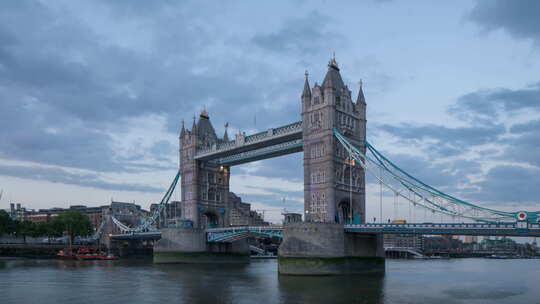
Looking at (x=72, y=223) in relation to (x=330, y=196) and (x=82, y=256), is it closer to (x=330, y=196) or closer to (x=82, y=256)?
(x=82, y=256)

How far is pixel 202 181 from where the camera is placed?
8525 cm

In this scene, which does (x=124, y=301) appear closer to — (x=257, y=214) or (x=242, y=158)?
(x=242, y=158)

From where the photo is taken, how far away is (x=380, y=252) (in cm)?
5956

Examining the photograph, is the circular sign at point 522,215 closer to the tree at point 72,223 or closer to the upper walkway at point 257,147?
the upper walkway at point 257,147

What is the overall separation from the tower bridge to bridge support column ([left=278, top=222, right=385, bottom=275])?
0.10m

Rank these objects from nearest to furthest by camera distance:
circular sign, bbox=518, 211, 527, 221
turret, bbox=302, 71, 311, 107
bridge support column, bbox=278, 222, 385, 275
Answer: circular sign, bbox=518, 211, 527, 221 → bridge support column, bbox=278, 222, 385, 275 → turret, bbox=302, 71, 311, 107

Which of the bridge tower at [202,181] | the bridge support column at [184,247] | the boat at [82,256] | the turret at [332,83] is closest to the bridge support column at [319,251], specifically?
the turret at [332,83]

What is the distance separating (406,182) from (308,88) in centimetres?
1719

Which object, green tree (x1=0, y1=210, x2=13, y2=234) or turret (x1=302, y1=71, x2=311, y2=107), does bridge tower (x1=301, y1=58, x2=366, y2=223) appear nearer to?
turret (x1=302, y1=71, x2=311, y2=107)

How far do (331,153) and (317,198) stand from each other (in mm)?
5479

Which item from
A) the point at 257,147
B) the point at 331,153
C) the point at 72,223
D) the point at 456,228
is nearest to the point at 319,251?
the point at 331,153

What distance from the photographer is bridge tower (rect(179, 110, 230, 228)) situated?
84.2 meters

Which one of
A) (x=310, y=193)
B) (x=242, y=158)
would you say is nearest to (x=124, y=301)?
(x=310, y=193)

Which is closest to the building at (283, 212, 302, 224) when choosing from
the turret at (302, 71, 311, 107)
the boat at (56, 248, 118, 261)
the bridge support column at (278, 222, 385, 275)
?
the bridge support column at (278, 222, 385, 275)
